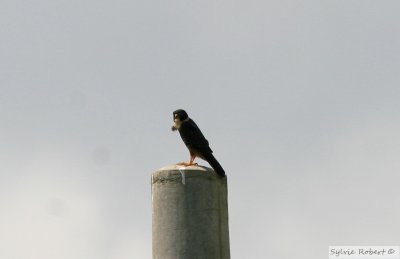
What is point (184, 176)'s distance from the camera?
12219 mm

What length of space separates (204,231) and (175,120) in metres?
2.76

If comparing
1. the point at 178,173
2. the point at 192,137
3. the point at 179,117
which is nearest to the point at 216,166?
the point at 178,173

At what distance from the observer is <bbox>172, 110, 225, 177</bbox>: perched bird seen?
44.7 feet

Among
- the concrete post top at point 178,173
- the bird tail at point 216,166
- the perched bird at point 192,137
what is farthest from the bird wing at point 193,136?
the concrete post top at point 178,173

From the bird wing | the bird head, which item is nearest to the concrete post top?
the bird wing

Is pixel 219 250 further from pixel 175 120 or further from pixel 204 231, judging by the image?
pixel 175 120

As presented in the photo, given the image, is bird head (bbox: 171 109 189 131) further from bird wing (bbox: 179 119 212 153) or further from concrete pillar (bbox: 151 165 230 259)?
concrete pillar (bbox: 151 165 230 259)

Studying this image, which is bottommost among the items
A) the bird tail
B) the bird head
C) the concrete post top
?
the concrete post top

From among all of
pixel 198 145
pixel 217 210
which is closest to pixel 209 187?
pixel 217 210

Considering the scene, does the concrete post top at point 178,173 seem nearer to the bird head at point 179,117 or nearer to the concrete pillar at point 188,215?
the concrete pillar at point 188,215

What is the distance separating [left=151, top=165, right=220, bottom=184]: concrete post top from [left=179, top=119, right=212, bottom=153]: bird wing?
3.94 feet

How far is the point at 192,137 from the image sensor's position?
548 inches

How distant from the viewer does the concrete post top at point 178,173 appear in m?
12.2

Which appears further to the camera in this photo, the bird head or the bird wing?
the bird head
